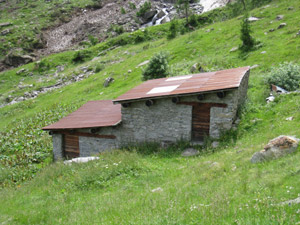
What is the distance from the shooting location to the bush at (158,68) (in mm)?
27422

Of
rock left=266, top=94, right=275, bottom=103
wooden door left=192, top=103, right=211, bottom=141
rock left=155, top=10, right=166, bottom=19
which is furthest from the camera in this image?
rock left=155, top=10, right=166, bottom=19

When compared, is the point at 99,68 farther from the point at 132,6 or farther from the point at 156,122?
the point at 132,6

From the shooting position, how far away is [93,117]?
17.9 m

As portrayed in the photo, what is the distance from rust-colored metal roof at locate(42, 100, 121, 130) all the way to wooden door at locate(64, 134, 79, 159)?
884mm

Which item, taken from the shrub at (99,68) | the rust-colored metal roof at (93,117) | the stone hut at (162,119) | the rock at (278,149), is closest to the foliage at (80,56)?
the shrub at (99,68)

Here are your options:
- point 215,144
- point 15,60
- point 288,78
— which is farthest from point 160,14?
point 215,144

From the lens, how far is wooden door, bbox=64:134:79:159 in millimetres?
17016

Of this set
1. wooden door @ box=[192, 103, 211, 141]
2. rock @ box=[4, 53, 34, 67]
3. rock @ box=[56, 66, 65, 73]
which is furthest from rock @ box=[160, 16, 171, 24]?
wooden door @ box=[192, 103, 211, 141]

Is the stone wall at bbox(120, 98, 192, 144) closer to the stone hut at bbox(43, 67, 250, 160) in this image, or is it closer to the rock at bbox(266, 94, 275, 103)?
the stone hut at bbox(43, 67, 250, 160)

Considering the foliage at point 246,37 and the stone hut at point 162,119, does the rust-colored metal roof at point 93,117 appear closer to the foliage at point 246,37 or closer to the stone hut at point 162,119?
the stone hut at point 162,119

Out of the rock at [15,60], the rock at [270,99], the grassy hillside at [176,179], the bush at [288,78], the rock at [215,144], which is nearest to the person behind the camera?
the grassy hillside at [176,179]

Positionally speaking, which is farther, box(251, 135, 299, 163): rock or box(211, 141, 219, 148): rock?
box(211, 141, 219, 148): rock

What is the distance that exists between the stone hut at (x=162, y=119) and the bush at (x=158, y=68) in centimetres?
1125

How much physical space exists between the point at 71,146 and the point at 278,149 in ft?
44.0
